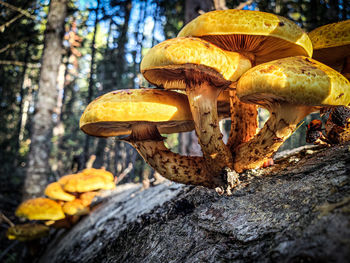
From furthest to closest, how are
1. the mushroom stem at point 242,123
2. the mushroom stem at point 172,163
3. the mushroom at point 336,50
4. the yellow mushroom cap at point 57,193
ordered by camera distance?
1. the yellow mushroom cap at point 57,193
2. the mushroom stem at point 242,123
3. the mushroom stem at point 172,163
4. the mushroom at point 336,50

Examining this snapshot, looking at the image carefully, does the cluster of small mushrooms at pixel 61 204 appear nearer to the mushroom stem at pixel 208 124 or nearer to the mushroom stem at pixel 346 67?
the mushroom stem at pixel 208 124

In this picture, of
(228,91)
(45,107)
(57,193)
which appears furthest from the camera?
(45,107)

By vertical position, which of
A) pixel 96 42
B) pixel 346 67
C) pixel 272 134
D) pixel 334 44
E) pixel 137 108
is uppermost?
pixel 96 42

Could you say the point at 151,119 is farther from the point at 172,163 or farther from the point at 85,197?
the point at 85,197

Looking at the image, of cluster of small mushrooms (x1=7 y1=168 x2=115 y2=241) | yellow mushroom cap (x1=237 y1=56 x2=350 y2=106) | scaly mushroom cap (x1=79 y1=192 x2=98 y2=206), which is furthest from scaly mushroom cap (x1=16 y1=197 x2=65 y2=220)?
yellow mushroom cap (x1=237 y1=56 x2=350 y2=106)

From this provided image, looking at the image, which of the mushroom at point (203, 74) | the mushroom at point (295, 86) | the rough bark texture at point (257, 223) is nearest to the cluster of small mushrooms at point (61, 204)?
the rough bark texture at point (257, 223)

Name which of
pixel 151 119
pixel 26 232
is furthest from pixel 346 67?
pixel 26 232

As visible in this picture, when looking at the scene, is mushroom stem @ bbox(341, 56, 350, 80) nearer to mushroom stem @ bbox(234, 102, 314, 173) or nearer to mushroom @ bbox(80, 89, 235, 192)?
mushroom stem @ bbox(234, 102, 314, 173)
